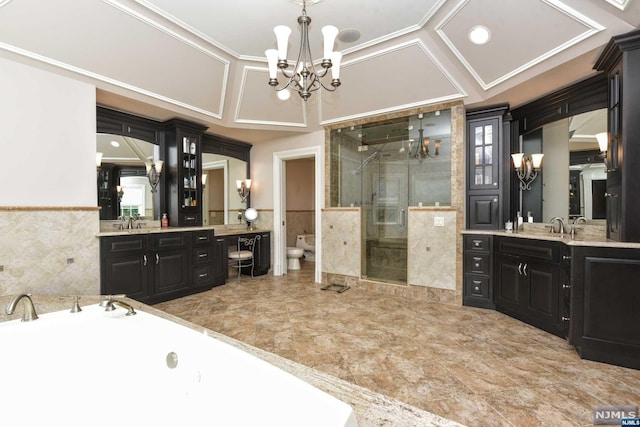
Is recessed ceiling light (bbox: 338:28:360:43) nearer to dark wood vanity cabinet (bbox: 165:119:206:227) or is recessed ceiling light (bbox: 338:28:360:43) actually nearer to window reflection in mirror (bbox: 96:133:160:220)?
dark wood vanity cabinet (bbox: 165:119:206:227)

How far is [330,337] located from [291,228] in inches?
180

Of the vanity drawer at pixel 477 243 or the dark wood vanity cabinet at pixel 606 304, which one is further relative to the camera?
the vanity drawer at pixel 477 243

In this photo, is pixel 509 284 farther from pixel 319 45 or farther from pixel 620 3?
pixel 319 45

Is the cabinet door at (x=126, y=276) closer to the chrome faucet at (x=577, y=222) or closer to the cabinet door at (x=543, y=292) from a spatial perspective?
the cabinet door at (x=543, y=292)

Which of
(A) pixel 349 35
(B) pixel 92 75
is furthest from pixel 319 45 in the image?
(B) pixel 92 75

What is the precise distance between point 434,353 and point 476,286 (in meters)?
1.61

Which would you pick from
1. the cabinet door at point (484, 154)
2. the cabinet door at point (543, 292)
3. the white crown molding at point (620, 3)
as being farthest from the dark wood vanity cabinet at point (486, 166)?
the white crown molding at point (620, 3)

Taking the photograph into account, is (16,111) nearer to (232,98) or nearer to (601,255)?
(232,98)

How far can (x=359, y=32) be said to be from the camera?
3098 millimetres

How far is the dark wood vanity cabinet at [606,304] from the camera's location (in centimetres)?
228

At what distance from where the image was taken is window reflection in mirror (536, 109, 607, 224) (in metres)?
3.07

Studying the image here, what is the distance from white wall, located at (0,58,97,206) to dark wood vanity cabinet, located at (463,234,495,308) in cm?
453

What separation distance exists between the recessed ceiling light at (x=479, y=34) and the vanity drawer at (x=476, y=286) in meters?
2.65

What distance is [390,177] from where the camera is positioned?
4797mm
